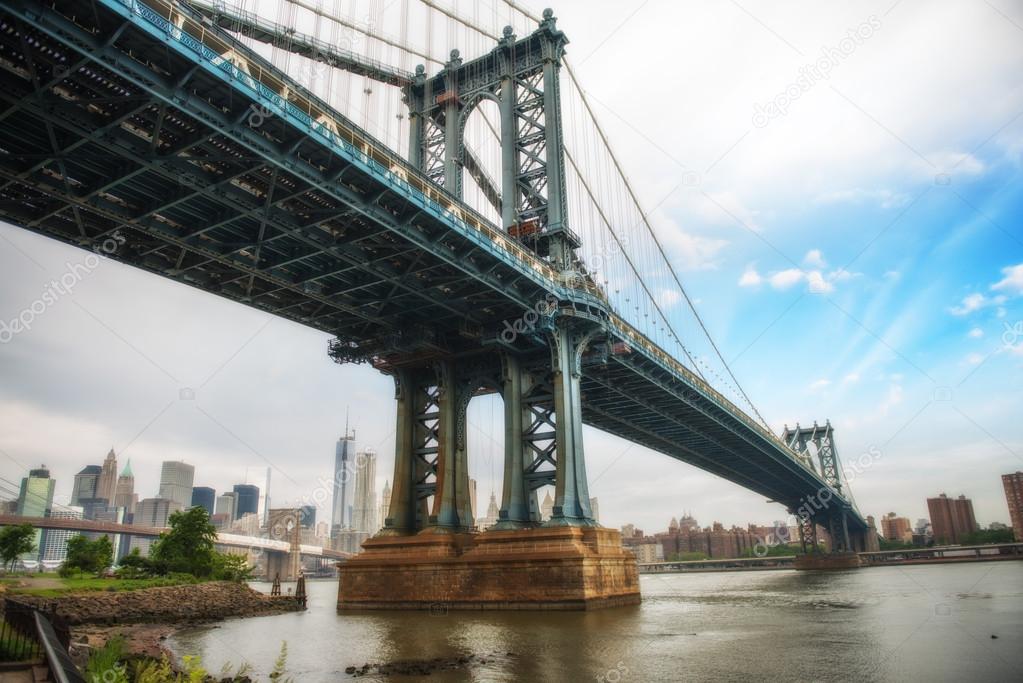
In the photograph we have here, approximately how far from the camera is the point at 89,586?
1348 inches

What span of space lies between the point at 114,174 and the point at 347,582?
26139 millimetres

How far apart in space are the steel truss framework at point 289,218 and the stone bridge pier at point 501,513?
0.67ft

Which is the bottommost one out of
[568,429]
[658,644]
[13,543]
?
[658,644]

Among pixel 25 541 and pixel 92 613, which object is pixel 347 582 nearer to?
pixel 92 613

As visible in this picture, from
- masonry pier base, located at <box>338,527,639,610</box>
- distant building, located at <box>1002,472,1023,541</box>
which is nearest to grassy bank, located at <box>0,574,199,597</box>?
masonry pier base, located at <box>338,527,639,610</box>

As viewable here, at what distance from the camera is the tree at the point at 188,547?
4647 cm

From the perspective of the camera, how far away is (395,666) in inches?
687

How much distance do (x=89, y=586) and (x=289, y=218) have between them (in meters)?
21.0

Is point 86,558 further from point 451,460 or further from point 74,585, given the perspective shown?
point 451,460

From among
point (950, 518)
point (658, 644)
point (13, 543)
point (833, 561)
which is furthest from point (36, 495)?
point (950, 518)

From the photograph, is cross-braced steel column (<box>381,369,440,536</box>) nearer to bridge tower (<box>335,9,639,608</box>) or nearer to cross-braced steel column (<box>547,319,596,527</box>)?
bridge tower (<box>335,9,639,608</box>)

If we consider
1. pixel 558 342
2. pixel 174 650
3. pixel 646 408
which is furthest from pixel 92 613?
pixel 646 408

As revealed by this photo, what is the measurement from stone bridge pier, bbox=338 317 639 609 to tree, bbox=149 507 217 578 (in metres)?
12.4

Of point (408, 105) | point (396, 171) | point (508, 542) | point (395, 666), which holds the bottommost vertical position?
point (395, 666)
